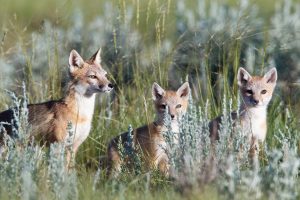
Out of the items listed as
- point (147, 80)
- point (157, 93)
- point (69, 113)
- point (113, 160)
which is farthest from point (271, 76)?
point (69, 113)

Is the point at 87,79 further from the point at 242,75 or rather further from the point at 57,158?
the point at 57,158

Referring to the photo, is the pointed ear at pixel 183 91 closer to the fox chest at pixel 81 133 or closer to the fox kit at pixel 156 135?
the fox kit at pixel 156 135

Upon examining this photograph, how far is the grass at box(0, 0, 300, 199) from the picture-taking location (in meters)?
5.98

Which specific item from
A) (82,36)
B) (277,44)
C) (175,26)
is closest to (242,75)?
(277,44)

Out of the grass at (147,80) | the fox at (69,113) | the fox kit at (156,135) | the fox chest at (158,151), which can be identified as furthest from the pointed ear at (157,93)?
the fox chest at (158,151)

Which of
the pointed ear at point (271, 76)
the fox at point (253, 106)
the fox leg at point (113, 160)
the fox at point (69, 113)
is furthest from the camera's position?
the pointed ear at point (271, 76)

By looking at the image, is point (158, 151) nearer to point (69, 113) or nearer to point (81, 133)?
point (81, 133)

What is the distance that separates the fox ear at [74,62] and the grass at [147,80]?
0.92ft

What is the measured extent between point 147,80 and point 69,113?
4.64 feet

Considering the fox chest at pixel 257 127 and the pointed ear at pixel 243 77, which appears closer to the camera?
the fox chest at pixel 257 127

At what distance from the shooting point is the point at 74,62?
9164mm

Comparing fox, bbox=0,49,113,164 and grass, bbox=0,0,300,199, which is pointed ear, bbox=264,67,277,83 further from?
Answer: fox, bbox=0,49,113,164

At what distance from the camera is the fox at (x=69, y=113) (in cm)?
857

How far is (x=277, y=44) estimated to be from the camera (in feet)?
41.1
